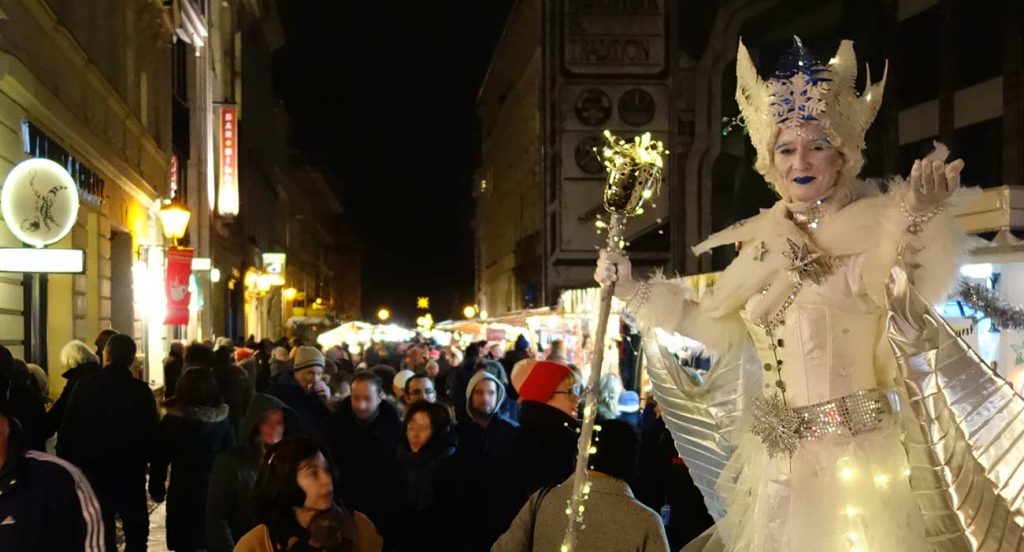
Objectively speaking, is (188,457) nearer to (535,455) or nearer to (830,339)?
(535,455)

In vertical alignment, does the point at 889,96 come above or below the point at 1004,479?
above

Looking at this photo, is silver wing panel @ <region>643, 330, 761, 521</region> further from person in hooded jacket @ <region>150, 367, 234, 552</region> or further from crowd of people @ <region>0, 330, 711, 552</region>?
person in hooded jacket @ <region>150, 367, 234, 552</region>

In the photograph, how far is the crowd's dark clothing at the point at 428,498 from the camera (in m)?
6.19

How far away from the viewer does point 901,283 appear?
3406mm

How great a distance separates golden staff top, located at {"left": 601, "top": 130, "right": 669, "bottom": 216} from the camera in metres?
4.62

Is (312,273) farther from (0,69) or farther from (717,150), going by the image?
(0,69)

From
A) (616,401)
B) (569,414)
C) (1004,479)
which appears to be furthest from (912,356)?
(616,401)

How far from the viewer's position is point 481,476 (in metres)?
5.97

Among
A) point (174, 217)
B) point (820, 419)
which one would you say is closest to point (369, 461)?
point (820, 419)

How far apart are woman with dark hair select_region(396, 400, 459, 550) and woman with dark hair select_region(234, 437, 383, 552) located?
204 centimetres

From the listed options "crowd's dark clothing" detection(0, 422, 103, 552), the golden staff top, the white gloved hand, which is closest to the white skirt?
the white gloved hand

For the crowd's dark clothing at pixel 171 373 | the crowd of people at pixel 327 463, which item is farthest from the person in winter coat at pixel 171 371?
the crowd of people at pixel 327 463

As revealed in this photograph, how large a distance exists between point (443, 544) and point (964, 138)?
2105 centimetres

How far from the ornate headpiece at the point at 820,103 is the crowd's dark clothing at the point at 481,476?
6.62ft
